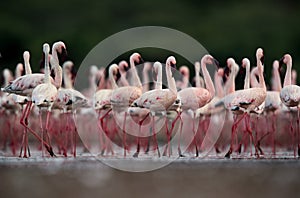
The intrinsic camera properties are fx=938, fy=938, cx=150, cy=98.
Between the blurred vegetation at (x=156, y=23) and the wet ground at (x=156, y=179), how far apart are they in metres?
8.04

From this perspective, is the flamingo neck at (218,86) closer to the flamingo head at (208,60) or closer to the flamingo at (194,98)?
the flamingo head at (208,60)

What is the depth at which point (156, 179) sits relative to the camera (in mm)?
7941

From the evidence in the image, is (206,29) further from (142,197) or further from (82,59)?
(142,197)

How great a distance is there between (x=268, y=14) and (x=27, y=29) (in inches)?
187

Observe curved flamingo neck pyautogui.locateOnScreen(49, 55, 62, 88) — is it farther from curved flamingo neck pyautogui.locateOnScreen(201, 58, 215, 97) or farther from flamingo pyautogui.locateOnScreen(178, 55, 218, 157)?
curved flamingo neck pyautogui.locateOnScreen(201, 58, 215, 97)

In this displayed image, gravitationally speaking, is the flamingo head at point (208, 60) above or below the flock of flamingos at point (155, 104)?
above

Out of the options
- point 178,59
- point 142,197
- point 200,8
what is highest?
point 200,8

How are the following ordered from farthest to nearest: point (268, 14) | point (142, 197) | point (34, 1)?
point (34, 1) → point (268, 14) → point (142, 197)

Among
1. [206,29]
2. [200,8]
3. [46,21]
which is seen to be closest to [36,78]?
[206,29]

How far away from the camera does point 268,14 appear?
733 inches

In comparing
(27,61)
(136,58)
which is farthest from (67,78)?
(27,61)

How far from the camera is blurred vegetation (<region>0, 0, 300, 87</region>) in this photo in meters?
16.6

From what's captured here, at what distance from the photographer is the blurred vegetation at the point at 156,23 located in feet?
54.3

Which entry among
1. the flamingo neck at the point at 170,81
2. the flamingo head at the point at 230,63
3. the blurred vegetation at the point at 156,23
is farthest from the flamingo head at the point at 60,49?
the blurred vegetation at the point at 156,23
